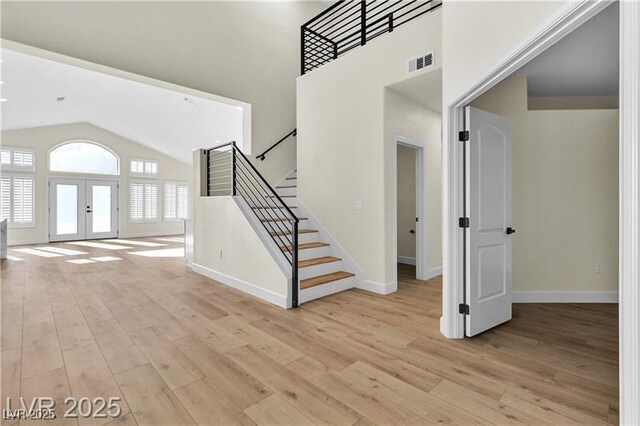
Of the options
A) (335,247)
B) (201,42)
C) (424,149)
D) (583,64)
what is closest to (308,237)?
(335,247)

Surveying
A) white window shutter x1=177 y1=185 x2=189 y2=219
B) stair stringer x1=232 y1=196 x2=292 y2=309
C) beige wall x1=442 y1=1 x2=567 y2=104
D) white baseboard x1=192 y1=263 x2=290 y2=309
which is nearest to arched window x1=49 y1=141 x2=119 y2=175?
white window shutter x1=177 y1=185 x2=189 y2=219

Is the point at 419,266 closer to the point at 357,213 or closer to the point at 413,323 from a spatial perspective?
the point at 357,213

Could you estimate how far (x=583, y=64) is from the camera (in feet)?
10.5

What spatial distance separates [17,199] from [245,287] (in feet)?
29.5

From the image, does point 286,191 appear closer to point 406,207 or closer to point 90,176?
point 406,207

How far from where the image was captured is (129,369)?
2.29 meters

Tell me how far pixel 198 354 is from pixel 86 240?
1016 cm

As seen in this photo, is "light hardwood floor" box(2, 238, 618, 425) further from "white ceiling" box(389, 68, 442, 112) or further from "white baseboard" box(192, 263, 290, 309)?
"white ceiling" box(389, 68, 442, 112)

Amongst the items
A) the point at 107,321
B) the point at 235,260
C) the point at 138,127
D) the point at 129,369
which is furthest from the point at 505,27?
the point at 138,127

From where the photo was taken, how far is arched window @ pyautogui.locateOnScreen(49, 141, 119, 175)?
32.2 ft

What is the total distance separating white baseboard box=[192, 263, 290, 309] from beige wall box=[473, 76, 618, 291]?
2806 millimetres

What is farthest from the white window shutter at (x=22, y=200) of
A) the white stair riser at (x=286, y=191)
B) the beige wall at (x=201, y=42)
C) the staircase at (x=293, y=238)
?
the white stair riser at (x=286, y=191)

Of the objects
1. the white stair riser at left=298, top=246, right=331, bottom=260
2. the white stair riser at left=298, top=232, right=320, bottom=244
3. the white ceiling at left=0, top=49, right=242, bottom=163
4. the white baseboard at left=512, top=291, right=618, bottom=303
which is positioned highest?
the white ceiling at left=0, top=49, right=242, bottom=163

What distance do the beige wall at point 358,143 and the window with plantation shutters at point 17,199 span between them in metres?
8.89
